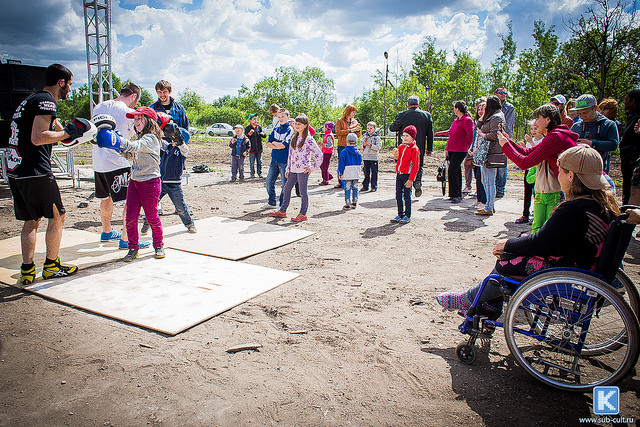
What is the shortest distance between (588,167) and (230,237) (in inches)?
194

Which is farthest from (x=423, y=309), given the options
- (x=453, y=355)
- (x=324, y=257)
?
(x=324, y=257)

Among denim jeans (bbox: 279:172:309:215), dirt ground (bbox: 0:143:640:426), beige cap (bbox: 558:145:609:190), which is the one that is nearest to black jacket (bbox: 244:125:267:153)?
denim jeans (bbox: 279:172:309:215)

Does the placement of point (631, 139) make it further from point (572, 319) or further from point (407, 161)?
point (572, 319)

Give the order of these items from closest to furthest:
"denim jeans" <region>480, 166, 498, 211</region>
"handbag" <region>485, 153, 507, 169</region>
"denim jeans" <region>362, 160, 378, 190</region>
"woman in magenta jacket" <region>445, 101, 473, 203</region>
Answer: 1. "handbag" <region>485, 153, 507, 169</region>
2. "denim jeans" <region>480, 166, 498, 211</region>
3. "woman in magenta jacket" <region>445, 101, 473, 203</region>
4. "denim jeans" <region>362, 160, 378, 190</region>

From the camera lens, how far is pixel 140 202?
17.5 feet

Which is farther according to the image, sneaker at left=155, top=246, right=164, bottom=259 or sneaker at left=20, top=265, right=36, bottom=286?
sneaker at left=155, top=246, right=164, bottom=259

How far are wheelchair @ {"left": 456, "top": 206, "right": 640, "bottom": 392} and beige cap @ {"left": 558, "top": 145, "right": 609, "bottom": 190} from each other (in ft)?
0.92

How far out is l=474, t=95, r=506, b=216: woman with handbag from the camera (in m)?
7.47

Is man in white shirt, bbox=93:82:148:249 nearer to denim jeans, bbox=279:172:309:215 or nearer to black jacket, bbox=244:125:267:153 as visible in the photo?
denim jeans, bbox=279:172:309:215

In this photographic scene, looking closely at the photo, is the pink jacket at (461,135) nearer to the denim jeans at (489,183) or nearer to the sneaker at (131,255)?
the denim jeans at (489,183)

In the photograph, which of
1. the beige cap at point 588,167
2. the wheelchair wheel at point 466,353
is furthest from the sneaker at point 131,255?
the beige cap at point 588,167

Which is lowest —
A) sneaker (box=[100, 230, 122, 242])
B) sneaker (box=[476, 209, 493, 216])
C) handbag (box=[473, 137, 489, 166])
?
sneaker (box=[100, 230, 122, 242])

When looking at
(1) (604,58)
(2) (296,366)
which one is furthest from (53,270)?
(1) (604,58)

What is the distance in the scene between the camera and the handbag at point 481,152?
25.4ft
